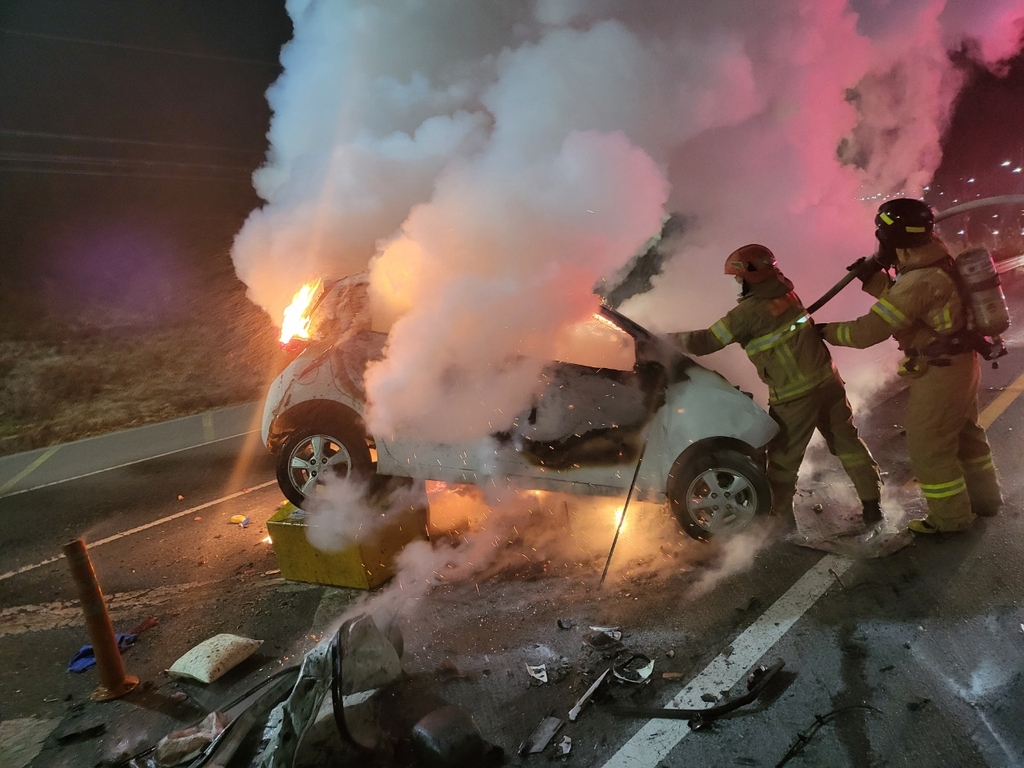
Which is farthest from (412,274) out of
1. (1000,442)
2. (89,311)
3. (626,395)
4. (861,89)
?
(89,311)

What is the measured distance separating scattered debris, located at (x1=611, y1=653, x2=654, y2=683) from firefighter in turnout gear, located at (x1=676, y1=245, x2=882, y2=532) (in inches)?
70.2

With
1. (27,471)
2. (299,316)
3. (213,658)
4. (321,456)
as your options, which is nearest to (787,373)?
(321,456)

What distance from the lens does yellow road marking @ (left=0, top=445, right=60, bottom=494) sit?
8297 mm

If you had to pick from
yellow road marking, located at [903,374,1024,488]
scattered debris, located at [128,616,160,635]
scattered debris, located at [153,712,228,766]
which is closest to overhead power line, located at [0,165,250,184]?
scattered debris, located at [128,616,160,635]

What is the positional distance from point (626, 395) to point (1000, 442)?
12.4 ft

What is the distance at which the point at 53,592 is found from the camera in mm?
4969

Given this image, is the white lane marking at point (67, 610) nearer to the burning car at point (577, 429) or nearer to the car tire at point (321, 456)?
the car tire at point (321, 456)

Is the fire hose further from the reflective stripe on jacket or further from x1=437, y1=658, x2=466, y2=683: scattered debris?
x1=437, y1=658, x2=466, y2=683: scattered debris

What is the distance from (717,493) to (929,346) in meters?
1.64

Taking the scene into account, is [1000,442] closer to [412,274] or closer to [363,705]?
[412,274]

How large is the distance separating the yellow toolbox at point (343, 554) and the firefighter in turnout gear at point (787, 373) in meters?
2.51

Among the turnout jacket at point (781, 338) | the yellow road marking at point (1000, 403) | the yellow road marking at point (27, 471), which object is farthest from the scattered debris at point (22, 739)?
the yellow road marking at point (1000, 403)

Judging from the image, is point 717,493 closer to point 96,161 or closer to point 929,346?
point 929,346

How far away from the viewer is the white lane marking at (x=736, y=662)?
262 centimetres
